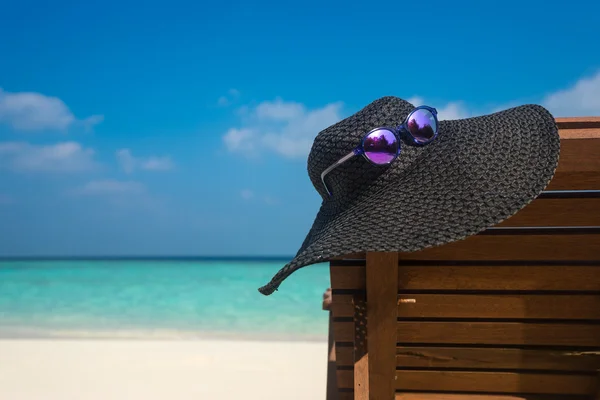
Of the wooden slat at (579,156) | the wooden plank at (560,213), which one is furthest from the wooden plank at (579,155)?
the wooden plank at (560,213)

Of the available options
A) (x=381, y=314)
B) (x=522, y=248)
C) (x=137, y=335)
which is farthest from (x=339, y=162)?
(x=137, y=335)

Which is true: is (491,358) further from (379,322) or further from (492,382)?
(379,322)

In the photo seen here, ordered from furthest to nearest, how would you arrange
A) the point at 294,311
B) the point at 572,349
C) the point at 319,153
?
the point at 294,311 < the point at 572,349 < the point at 319,153

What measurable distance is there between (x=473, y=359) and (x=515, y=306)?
9.8 inches

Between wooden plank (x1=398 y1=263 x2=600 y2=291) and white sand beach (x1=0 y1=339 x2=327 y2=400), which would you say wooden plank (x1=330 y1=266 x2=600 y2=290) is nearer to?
wooden plank (x1=398 y1=263 x2=600 y2=291)

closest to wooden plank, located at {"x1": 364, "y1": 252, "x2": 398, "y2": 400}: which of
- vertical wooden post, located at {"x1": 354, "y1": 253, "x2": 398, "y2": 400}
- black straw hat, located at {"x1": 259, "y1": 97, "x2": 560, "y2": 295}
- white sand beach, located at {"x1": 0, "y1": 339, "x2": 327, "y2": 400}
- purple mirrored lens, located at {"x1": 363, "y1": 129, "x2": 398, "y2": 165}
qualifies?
vertical wooden post, located at {"x1": 354, "y1": 253, "x2": 398, "y2": 400}

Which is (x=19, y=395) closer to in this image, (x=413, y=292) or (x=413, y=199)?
(x=413, y=292)

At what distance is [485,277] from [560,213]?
0.27m

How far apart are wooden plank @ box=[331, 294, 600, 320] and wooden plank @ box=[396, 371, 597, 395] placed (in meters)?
0.25

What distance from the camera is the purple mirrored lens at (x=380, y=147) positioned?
3.85 feet

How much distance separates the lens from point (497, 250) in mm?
1499

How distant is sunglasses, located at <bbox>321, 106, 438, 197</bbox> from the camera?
118 cm

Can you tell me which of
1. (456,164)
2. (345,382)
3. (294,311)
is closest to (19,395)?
(345,382)

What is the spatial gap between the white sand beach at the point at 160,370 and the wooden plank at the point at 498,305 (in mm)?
2771
